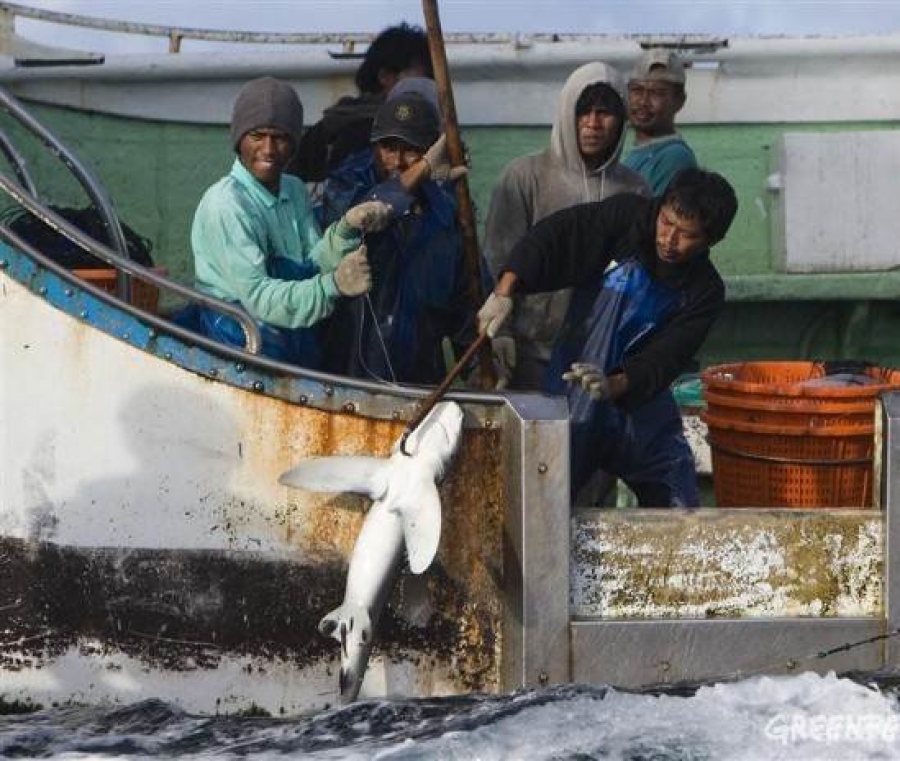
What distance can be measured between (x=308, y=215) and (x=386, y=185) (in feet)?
0.96

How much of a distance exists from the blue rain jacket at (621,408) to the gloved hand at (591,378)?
7.6 inches

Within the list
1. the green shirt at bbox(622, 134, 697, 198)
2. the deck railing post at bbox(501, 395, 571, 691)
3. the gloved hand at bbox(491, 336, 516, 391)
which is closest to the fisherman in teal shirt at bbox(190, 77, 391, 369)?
the deck railing post at bbox(501, 395, 571, 691)

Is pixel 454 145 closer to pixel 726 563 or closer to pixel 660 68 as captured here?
pixel 726 563

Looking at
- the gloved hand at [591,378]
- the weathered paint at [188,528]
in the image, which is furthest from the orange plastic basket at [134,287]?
the gloved hand at [591,378]

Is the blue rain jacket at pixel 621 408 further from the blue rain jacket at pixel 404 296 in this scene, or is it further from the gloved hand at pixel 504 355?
the gloved hand at pixel 504 355

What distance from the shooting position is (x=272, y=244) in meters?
6.67

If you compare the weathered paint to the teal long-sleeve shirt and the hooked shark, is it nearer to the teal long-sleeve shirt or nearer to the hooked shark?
the hooked shark

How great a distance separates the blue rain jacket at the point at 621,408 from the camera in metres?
6.57

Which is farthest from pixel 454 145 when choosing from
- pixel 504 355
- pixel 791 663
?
pixel 791 663

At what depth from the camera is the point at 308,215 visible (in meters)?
6.85

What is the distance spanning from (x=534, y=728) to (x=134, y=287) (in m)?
2.30

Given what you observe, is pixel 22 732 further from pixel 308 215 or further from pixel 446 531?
pixel 308 215

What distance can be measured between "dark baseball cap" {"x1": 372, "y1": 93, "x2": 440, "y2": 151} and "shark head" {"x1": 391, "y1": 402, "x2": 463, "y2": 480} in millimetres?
1078

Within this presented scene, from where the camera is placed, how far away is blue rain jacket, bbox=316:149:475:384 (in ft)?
22.4
